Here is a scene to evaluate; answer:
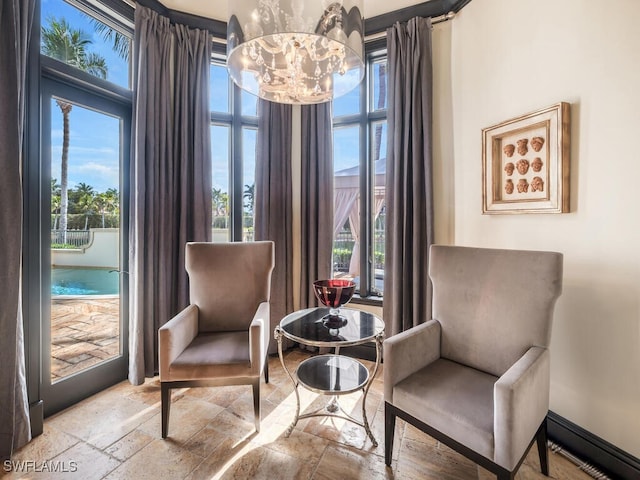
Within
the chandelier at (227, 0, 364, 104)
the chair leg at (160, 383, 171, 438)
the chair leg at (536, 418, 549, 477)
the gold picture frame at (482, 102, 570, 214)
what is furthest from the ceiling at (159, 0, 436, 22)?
the chair leg at (536, 418, 549, 477)

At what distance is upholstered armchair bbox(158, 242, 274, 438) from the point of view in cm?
178

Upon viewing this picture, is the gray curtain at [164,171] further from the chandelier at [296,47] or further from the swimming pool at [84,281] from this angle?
the chandelier at [296,47]

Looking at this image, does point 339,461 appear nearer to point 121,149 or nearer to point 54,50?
point 121,149

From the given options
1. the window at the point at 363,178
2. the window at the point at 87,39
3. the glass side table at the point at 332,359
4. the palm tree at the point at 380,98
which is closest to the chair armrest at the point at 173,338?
the glass side table at the point at 332,359

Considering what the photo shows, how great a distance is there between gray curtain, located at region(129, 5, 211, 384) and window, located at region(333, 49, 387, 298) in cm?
127

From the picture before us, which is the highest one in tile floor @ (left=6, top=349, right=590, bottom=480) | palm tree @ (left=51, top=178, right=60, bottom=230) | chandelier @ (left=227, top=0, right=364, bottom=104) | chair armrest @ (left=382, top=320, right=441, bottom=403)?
chandelier @ (left=227, top=0, right=364, bottom=104)

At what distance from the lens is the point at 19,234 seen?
1676mm

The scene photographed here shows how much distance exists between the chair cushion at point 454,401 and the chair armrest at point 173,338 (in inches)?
49.7

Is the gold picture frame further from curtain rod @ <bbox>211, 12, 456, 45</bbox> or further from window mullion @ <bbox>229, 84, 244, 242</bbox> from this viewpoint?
window mullion @ <bbox>229, 84, 244, 242</bbox>

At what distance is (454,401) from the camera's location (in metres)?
1.40

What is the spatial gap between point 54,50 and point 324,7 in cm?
192

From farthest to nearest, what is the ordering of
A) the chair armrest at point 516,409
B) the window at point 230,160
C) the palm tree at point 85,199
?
the window at point 230,160 < the palm tree at point 85,199 < the chair armrest at point 516,409

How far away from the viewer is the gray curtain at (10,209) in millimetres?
1620

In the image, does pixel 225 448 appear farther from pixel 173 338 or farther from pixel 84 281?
pixel 84 281
